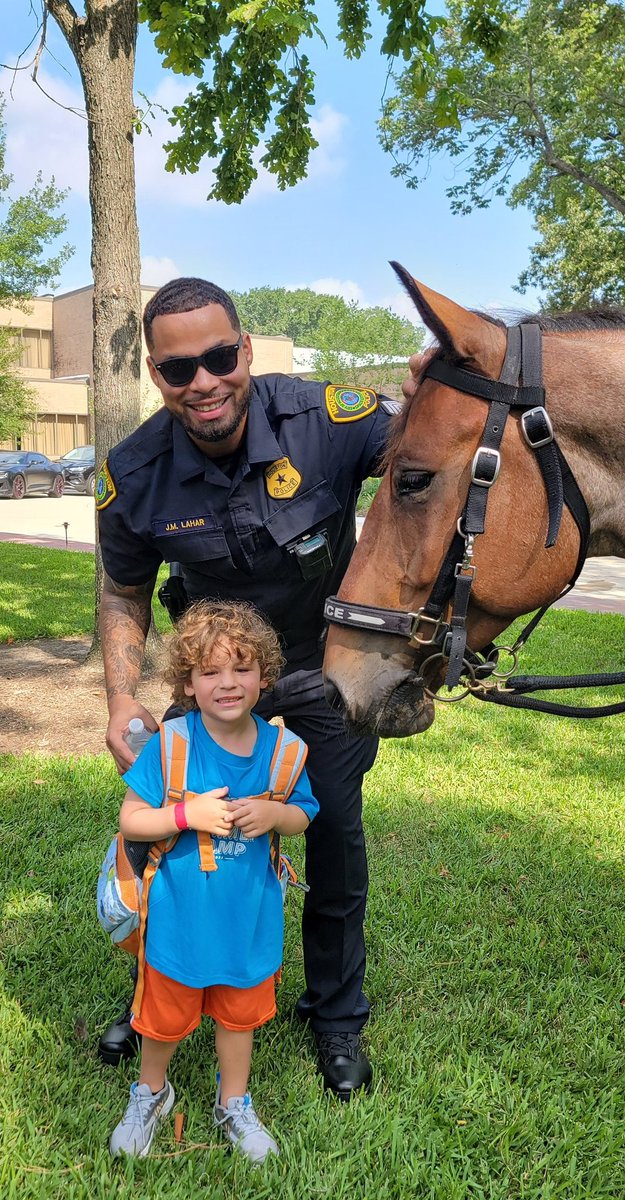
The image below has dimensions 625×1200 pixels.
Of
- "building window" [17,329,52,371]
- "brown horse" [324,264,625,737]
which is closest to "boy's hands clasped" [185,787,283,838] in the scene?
"brown horse" [324,264,625,737]

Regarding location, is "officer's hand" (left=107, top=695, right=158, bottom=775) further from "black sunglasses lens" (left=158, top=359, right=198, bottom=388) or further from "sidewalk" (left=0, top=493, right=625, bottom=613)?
"sidewalk" (left=0, top=493, right=625, bottom=613)

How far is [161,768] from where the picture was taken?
206 centimetres

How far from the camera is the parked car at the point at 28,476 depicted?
25188 mm

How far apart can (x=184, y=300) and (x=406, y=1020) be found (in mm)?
2319

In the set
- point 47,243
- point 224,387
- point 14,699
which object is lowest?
point 14,699

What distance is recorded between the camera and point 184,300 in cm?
217

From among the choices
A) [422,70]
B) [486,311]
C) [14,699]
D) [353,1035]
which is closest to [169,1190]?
[353,1035]

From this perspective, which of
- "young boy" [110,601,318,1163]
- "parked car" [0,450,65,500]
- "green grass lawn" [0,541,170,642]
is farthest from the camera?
"parked car" [0,450,65,500]

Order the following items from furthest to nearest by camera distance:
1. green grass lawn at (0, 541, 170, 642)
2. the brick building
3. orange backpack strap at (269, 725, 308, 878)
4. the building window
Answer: the building window → the brick building → green grass lawn at (0, 541, 170, 642) → orange backpack strap at (269, 725, 308, 878)

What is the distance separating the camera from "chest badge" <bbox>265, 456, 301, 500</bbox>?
234cm

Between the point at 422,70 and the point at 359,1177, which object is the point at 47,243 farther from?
the point at 359,1177

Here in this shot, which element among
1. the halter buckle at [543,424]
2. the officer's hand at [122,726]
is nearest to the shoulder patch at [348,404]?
the halter buckle at [543,424]

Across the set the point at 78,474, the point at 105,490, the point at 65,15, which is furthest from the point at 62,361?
the point at 105,490

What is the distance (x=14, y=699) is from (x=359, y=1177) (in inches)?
172
